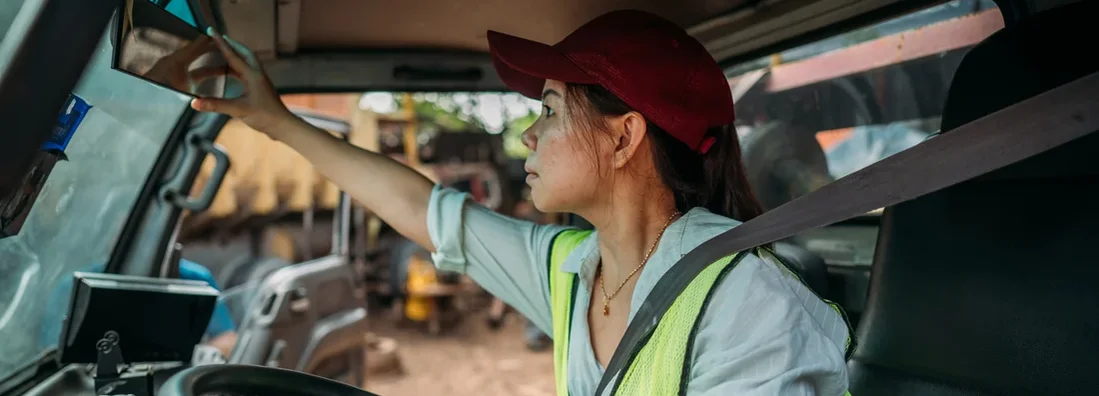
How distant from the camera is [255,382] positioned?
4.79ft

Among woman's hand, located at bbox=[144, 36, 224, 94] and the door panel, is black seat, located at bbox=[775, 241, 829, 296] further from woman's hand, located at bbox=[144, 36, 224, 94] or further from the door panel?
the door panel

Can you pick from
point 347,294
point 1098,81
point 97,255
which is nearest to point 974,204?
point 1098,81

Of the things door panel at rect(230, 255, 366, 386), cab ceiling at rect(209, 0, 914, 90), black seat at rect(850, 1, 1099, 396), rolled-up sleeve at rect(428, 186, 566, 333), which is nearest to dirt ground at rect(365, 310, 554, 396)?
door panel at rect(230, 255, 366, 386)

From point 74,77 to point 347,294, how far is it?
334cm

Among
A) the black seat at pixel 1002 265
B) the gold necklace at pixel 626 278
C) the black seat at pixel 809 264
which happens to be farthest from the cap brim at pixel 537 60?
the black seat at pixel 809 264

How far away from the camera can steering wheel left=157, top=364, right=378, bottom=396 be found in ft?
4.42

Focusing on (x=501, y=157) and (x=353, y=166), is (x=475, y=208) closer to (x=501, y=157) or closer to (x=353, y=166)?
(x=353, y=166)

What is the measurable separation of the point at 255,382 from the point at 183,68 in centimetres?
52

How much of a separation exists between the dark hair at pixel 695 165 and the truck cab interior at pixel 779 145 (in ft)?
0.53

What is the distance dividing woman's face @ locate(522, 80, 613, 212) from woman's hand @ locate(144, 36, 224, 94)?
1.88 ft

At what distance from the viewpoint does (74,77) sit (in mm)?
794

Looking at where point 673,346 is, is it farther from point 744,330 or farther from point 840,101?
point 840,101

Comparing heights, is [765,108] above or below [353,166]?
above

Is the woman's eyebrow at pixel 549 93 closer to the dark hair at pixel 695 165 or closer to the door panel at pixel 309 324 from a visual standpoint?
the dark hair at pixel 695 165
